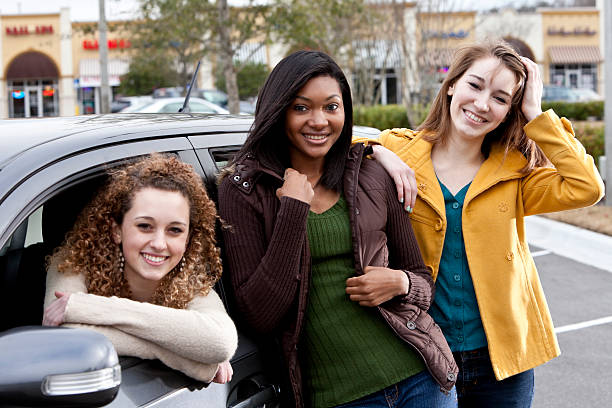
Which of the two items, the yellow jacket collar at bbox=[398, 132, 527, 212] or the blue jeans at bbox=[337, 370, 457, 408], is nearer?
the blue jeans at bbox=[337, 370, 457, 408]

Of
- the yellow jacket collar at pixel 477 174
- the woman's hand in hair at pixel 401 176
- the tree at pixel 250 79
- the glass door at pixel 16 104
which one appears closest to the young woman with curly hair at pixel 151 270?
the woman's hand in hair at pixel 401 176

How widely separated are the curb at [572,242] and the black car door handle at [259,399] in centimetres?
619

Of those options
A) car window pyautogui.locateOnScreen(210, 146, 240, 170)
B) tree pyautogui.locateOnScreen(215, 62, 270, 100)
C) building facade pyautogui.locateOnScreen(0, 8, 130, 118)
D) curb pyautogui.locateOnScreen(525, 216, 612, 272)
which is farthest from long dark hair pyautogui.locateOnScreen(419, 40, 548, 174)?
building facade pyautogui.locateOnScreen(0, 8, 130, 118)

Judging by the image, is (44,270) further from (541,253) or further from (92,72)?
(92,72)

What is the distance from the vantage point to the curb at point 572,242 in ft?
26.2

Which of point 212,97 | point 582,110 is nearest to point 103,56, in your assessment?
point 212,97

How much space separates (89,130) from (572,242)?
25.1 feet

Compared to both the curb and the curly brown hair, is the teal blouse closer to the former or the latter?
the curly brown hair

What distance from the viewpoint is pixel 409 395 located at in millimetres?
2139

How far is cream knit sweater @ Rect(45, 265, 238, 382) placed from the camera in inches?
67.5

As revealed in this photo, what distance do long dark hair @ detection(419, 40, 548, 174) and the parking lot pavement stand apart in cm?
232

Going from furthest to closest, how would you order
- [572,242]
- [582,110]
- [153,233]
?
[582,110], [572,242], [153,233]

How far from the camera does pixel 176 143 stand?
7.47 feet

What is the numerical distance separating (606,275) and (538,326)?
5252 mm
